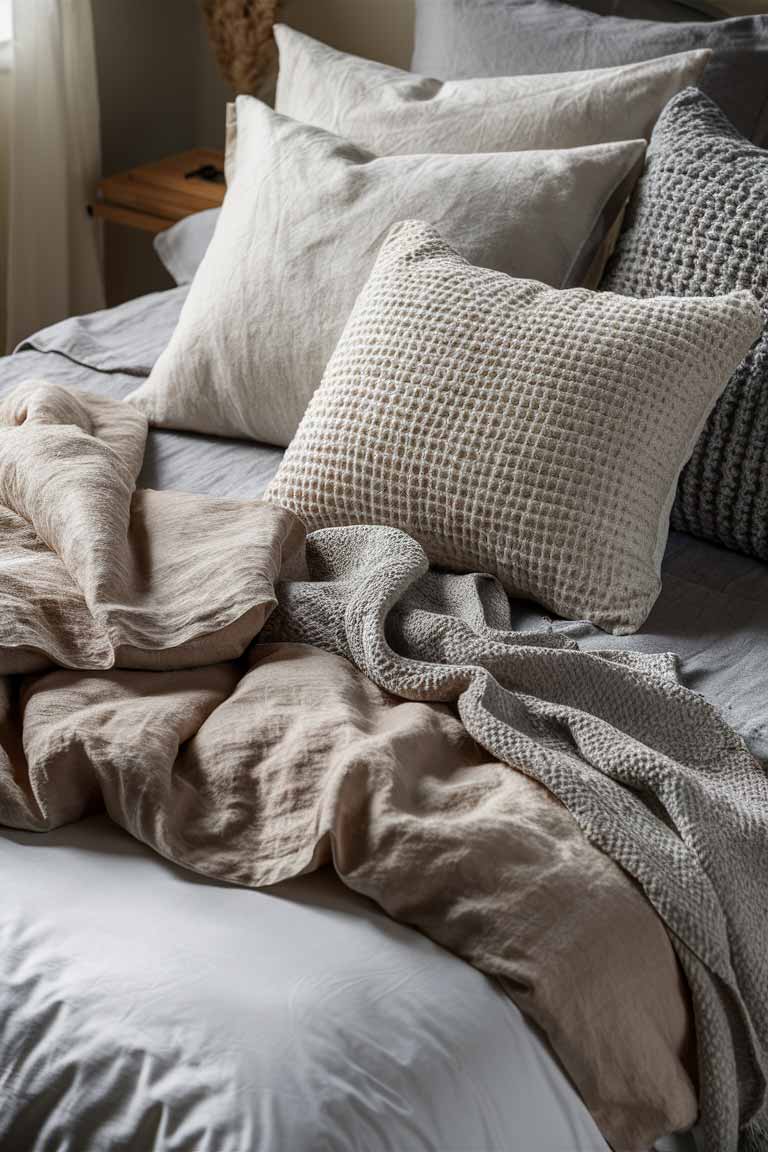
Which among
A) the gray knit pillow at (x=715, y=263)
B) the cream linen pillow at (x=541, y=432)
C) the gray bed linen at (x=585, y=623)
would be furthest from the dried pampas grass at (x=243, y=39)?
the cream linen pillow at (x=541, y=432)

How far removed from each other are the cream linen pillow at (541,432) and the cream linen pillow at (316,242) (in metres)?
0.21

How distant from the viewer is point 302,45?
185 cm

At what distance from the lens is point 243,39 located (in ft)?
7.91

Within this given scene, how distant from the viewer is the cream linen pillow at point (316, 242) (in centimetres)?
Result: 149

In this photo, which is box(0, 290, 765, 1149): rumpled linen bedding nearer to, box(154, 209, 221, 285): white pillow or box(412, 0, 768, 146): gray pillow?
box(412, 0, 768, 146): gray pillow

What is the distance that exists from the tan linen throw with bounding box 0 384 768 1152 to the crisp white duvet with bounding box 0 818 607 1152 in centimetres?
3

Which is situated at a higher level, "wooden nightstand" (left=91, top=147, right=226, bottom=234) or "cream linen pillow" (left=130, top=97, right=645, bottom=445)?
"cream linen pillow" (left=130, top=97, right=645, bottom=445)

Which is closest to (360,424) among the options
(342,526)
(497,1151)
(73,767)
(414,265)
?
(342,526)

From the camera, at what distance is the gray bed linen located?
1.18 m

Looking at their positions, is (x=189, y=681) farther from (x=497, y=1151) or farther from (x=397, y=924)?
(x=497, y=1151)

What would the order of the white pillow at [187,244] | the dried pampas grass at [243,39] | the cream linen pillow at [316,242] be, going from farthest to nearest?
the dried pampas grass at [243,39]
the white pillow at [187,244]
the cream linen pillow at [316,242]

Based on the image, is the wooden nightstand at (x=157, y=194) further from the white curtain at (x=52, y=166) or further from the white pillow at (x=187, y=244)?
the white pillow at (x=187, y=244)

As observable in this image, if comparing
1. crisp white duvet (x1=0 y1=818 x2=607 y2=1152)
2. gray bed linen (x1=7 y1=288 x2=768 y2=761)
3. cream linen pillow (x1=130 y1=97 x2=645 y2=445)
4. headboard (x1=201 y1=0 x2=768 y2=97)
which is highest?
headboard (x1=201 y1=0 x2=768 y2=97)

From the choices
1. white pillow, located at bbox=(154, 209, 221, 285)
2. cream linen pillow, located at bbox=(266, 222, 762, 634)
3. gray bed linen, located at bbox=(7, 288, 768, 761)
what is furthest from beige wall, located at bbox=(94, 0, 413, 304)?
cream linen pillow, located at bbox=(266, 222, 762, 634)
